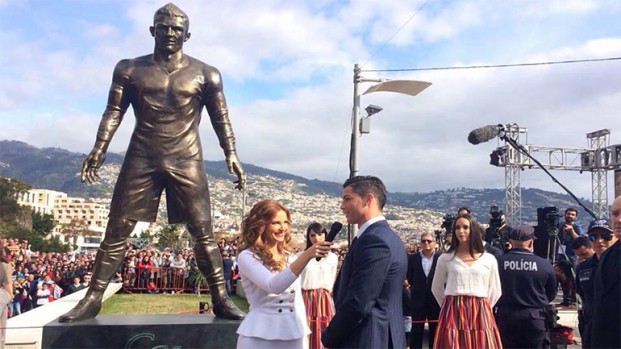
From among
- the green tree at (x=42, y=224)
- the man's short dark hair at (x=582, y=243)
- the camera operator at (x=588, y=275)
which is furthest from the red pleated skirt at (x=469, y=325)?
the green tree at (x=42, y=224)

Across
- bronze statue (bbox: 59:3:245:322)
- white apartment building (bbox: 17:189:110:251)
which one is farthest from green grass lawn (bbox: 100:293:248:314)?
white apartment building (bbox: 17:189:110:251)

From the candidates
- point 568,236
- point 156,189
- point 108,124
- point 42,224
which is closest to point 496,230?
point 568,236

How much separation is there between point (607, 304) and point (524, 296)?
1827mm

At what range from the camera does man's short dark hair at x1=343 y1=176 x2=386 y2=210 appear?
3.35 m

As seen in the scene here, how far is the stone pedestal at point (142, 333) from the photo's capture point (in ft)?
16.4

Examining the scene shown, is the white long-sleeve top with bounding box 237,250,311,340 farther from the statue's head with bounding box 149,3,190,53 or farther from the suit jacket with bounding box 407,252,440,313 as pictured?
the suit jacket with bounding box 407,252,440,313

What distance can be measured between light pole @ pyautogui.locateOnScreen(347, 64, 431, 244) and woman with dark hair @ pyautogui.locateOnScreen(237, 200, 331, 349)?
869 cm

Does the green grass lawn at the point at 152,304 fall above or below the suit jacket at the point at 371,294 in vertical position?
below

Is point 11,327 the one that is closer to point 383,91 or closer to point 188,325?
point 188,325

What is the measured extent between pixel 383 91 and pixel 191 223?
8110 millimetres

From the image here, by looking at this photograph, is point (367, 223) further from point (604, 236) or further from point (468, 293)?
point (604, 236)

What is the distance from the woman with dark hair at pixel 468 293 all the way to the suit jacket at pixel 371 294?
86.9 inches

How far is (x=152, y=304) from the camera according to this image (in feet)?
43.4

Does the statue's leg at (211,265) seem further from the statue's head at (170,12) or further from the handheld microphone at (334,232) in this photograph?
the handheld microphone at (334,232)
